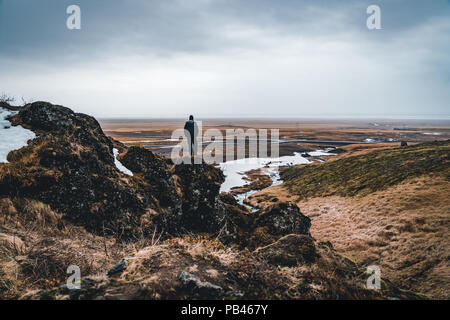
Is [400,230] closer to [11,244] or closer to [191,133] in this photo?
[191,133]

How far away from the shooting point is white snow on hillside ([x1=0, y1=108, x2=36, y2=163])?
825 cm

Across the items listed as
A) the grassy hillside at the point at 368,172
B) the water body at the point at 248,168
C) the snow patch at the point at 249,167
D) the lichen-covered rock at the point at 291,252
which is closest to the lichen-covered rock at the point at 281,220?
the lichen-covered rock at the point at 291,252

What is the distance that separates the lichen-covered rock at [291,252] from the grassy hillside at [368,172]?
25962 mm

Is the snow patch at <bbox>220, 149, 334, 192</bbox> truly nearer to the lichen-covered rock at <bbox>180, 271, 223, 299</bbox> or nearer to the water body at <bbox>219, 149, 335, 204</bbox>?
the water body at <bbox>219, 149, 335, 204</bbox>

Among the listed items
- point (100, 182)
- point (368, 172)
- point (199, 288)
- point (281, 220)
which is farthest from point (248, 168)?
point (199, 288)

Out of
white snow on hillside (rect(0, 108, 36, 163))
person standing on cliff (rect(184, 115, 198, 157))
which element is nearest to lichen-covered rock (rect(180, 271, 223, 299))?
white snow on hillside (rect(0, 108, 36, 163))

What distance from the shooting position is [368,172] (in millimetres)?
34812

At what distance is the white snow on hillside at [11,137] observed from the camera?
8.25 meters

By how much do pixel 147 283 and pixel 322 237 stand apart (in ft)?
67.5

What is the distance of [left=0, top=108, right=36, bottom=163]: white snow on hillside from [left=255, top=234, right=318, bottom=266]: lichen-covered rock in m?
9.53

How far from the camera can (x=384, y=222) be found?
65.3ft

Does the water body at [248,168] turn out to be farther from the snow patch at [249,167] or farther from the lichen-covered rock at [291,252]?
the lichen-covered rock at [291,252]
